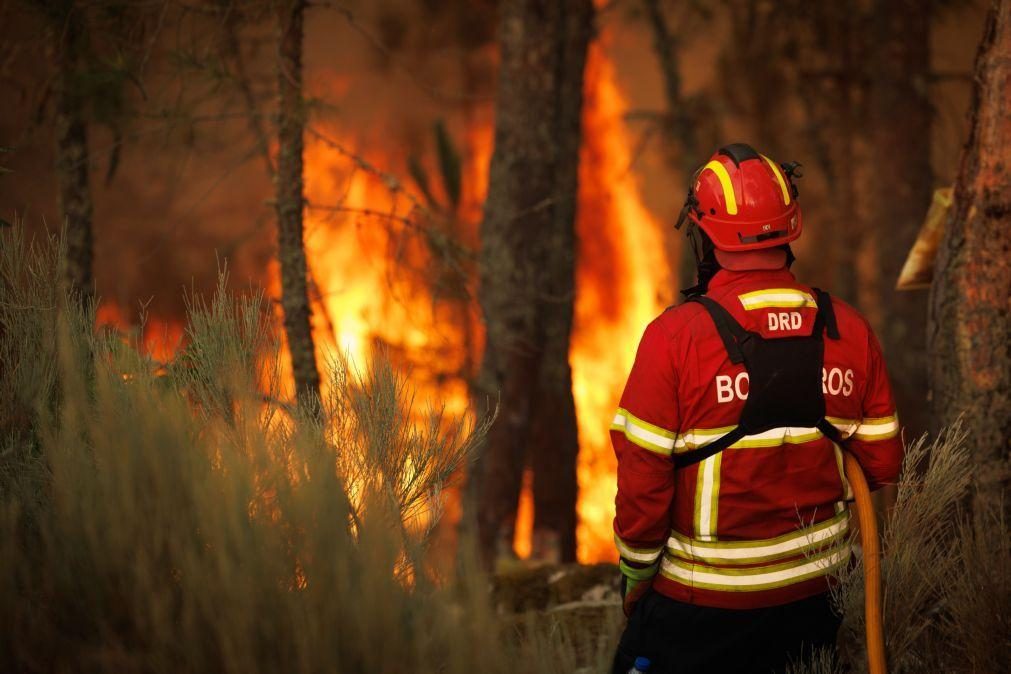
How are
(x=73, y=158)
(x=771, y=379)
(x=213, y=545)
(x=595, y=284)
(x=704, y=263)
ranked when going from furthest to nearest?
(x=595, y=284)
(x=73, y=158)
(x=704, y=263)
(x=771, y=379)
(x=213, y=545)

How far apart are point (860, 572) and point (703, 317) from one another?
99 cm

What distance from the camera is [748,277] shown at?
2908 millimetres

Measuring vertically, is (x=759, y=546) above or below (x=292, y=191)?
below

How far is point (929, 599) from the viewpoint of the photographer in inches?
138

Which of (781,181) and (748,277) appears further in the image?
(781,181)

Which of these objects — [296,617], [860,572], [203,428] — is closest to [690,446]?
[860,572]

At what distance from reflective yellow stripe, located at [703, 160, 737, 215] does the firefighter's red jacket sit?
211mm

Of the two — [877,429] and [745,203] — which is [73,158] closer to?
[745,203]

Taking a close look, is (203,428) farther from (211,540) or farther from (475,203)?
(475,203)

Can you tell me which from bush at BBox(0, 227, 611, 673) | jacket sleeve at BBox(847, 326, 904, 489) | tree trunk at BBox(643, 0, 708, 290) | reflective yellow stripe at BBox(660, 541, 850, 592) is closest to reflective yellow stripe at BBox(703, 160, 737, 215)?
jacket sleeve at BBox(847, 326, 904, 489)

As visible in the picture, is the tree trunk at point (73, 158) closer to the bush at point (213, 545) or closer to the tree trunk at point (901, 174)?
the bush at point (213, 545)

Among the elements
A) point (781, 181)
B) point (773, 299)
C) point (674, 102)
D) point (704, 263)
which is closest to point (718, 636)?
point (773, 299)

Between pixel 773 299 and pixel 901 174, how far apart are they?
8.25 meters

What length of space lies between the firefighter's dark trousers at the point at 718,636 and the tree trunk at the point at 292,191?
3047 mm
